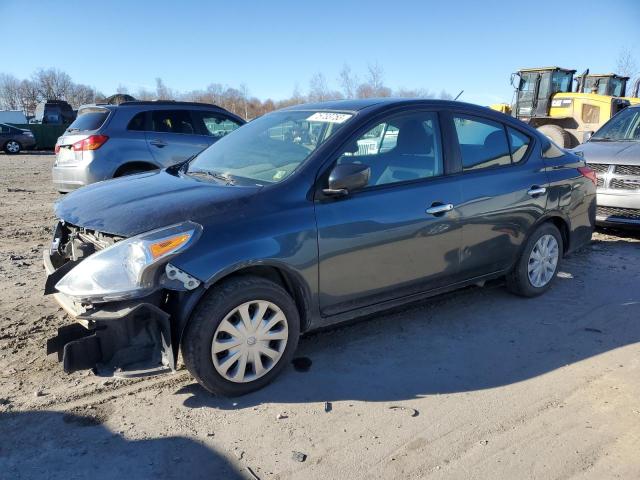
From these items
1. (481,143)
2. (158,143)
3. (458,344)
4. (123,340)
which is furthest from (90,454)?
(158,143)

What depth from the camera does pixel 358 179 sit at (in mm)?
3352

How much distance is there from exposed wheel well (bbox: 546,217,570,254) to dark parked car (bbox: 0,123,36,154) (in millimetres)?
26352

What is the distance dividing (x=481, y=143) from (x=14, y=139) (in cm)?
2634

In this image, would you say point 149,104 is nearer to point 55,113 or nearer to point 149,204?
point 149,204

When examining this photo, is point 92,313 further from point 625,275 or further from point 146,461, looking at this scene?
point 625,275

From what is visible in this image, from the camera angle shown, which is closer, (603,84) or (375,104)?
(375,104)

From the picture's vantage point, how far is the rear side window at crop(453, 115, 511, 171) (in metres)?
4.19

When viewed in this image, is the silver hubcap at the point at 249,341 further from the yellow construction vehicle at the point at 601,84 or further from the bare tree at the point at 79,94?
the bare tree at the point at 79,94

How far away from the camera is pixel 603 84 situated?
17750mm

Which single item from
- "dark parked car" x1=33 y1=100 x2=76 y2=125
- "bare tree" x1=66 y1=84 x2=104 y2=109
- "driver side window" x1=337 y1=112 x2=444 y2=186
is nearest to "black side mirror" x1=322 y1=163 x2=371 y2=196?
"driver side window" x1=337 y1=112 x2=444 y2=186

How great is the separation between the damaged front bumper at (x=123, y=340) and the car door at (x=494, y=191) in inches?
91.0

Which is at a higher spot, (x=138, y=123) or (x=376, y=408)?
(x=138, y=123)

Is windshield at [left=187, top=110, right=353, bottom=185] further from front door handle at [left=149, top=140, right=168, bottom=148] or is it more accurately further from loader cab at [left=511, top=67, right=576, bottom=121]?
loader cab at [left=511, top=67, right=576, bottom=121]

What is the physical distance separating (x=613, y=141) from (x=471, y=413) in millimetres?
6307
